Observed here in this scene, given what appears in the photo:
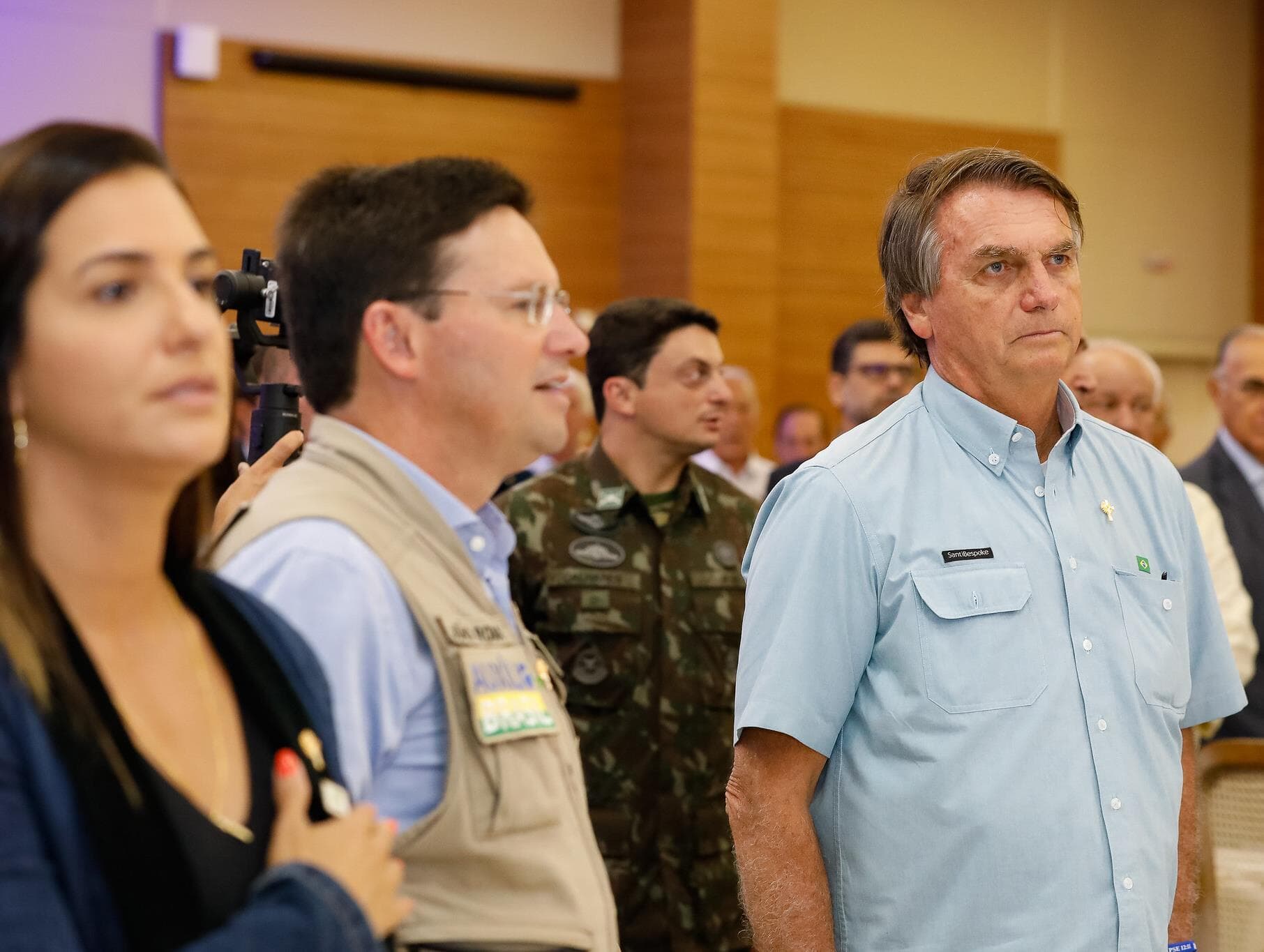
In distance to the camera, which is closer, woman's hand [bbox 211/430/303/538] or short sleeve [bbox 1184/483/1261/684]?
woman's hand [bbox 211/430/303/538]

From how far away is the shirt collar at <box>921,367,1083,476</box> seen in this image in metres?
2.16

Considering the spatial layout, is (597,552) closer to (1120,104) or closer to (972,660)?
(972,660)

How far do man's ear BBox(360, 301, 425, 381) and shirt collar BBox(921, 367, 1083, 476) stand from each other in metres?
0.92

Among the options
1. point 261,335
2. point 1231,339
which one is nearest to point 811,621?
point 261,335

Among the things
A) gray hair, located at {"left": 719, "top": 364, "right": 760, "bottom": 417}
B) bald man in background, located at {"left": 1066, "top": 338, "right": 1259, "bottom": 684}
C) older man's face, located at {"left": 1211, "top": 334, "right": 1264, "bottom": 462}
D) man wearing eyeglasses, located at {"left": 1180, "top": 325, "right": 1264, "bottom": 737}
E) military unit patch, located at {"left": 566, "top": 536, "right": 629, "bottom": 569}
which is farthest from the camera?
gray hair, located at {"left": 719, "top": 364, "right": 760, "bottom": 417}

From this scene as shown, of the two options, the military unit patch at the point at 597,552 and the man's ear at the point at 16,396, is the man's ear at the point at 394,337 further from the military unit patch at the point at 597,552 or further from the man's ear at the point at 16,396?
the military unit patch at the point at 597,552

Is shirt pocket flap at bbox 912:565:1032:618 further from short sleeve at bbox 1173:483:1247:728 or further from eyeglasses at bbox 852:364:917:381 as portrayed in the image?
eyeglasses at bbox 852:364:917:381

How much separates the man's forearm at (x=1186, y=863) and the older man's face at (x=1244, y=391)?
2339 mm

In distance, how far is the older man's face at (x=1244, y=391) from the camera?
4.48 meters

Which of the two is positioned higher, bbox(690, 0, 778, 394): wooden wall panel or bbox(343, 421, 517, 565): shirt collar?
bbox(690, 0, 778, 394): wooden wall panel

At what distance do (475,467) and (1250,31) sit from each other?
10.4 meters

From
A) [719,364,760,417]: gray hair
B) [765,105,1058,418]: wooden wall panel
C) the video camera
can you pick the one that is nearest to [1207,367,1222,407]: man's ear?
[719,364,760,417]: gray hair

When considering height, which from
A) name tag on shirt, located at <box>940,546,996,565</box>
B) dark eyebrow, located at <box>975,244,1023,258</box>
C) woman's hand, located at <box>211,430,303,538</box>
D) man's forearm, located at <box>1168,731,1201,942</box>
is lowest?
man's forearm, located at <box>1168,731,1201,942</box>

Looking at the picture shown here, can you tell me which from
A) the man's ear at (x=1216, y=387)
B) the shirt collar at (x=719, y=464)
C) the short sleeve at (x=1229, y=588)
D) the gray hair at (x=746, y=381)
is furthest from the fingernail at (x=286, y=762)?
the gray hair at (x=746, y=381)
